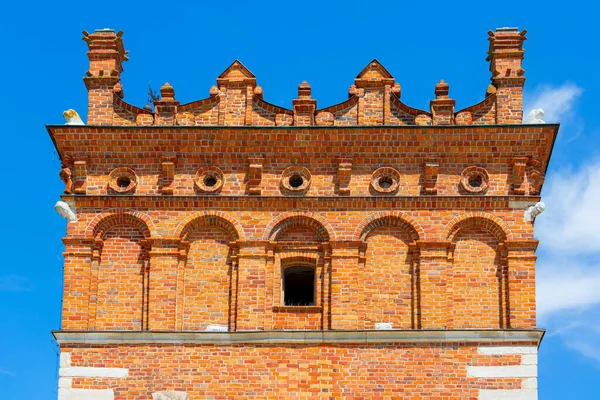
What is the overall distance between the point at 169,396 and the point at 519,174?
8.41m

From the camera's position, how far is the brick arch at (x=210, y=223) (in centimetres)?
3005

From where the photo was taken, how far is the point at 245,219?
30.2m

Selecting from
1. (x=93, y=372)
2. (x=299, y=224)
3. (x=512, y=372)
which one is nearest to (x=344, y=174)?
(x=299, y=224)

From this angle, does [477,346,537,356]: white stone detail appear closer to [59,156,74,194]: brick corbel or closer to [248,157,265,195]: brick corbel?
[248,157,265,195]: brick corbel

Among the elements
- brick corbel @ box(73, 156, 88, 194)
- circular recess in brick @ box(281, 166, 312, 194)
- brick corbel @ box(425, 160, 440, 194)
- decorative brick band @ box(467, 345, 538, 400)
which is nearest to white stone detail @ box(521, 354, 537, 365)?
decorative brick band @ box(467, 345, 538, 400)

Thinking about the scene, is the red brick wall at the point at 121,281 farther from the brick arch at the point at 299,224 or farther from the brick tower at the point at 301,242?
the brick arch at the point at 299,224

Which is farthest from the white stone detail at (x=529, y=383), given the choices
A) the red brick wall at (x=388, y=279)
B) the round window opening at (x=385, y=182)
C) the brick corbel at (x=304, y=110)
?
the brick corbel at (x=304, y=110)

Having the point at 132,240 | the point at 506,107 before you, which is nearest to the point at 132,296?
the point at 132,240

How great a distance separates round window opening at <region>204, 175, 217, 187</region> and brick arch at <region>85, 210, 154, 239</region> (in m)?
1.44

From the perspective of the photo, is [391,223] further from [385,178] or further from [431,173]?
[431,173]

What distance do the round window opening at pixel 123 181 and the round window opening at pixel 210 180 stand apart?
1.59 metres

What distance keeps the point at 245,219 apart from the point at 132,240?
2.33m

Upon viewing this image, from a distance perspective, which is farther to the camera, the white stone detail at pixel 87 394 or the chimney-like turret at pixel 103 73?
the chimney-like turret at pixel 103 73

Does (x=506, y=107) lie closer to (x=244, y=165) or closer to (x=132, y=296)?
(x=244, y=165)
